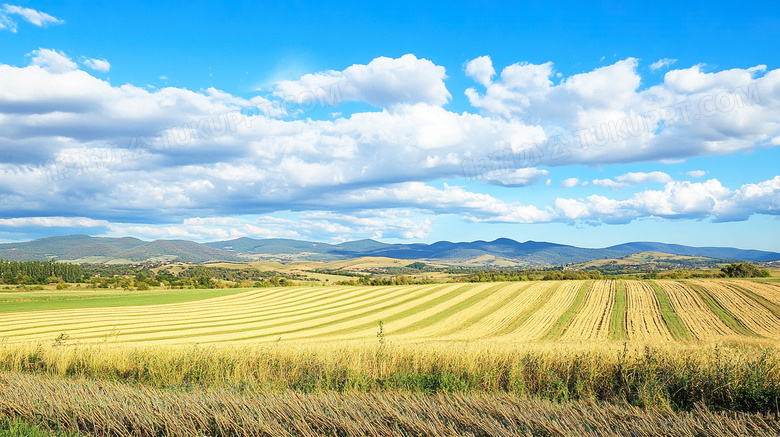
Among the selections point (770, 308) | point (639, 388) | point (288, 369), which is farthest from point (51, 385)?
point (770, 308)

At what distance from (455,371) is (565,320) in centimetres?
3544

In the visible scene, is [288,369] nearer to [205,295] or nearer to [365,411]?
[365,411]

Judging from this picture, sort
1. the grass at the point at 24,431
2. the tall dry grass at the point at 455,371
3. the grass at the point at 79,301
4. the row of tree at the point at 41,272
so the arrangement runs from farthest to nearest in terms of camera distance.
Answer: the row of tree at the point at 41,272 → the grass at the point at 79,301 → the tall dry grass at the point at 455,371 → the grass at the point at 24,431

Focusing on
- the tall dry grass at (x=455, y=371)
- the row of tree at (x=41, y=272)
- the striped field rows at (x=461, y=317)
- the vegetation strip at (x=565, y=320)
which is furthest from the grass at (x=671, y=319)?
the row of tree at (x=41, y=272)

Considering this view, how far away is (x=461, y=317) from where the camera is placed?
1668 inches

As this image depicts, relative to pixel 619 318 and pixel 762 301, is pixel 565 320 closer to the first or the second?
pixel 619 318

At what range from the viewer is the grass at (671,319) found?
103 ft

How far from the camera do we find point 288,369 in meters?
7.87

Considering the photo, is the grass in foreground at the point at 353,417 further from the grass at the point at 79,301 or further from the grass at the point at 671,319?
the grass at the point at 79,301

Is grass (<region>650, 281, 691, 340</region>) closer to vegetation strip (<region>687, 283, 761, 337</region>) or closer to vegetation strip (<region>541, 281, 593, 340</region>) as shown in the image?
vegetation strip (<region>687, 283, 761, 337</region>)

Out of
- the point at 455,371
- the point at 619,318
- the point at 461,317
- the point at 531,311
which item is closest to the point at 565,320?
the point at 619,318

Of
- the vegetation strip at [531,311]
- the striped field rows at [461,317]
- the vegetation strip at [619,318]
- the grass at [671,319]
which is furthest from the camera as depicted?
the vegetation strip at [531,311]

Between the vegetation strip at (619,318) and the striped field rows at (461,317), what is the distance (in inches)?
3.3

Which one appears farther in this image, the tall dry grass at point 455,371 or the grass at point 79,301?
the grass at point 79,301
